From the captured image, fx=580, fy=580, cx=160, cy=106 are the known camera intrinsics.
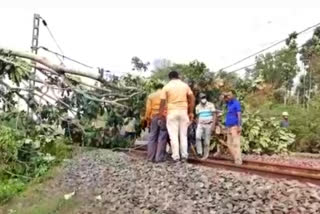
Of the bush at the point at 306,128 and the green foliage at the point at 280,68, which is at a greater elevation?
the green foliage at the point at 280,68

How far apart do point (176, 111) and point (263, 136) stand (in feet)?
25.4

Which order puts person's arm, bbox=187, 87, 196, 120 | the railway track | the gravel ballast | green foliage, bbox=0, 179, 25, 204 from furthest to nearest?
1. person's arm, bbox=187, 87, 196, 120
2. green foliage, bbox=0, 179, 25, 204
3. the railway track
4. the gravel ballast

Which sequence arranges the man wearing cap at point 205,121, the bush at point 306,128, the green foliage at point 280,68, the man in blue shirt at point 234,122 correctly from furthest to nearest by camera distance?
1. the green foliage at point 280,68
2. the bush at point 306,128
3. the man wearing cap at point 205,121
4. the man in blue shirt at point 234,122

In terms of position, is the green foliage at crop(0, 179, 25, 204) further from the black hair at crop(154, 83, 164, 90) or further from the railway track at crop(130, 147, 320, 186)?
the black hair at crop(154, 83, 164, 90)

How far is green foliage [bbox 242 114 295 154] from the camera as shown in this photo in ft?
58.4

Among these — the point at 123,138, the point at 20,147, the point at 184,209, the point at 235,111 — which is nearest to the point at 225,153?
the point at 123,138

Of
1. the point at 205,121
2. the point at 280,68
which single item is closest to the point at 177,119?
the point at 205,121

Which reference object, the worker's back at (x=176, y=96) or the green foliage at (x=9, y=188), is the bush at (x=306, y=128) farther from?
the green foliage at (x=9, y=188)

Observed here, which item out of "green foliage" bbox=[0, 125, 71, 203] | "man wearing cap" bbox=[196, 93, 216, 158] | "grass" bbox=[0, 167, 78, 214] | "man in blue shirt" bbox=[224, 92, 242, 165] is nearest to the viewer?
"grass" bbox=[0, 167, 78, 214]

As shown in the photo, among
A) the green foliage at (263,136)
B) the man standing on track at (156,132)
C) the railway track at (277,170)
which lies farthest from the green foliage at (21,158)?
the green foliage at (263,136)

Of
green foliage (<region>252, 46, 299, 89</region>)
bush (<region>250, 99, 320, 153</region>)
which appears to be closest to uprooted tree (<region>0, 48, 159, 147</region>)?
bush (<region>250, 99, 320, 153</region>)

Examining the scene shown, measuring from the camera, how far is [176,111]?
11.3 meters

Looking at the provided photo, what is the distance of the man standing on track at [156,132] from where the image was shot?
38.9ft

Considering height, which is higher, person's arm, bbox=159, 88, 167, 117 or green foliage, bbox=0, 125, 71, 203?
person's arm, bbox=159, 88, 167, 117
